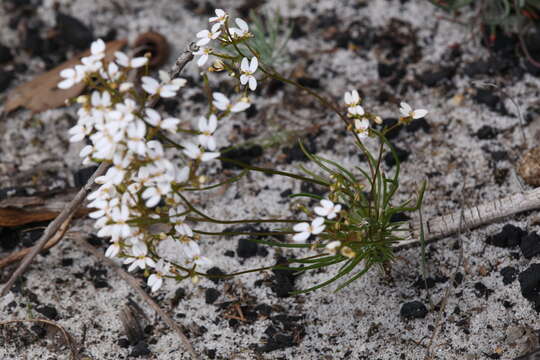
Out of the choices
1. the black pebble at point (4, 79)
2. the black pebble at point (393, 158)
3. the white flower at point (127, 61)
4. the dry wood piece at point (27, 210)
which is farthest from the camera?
the black pebble at point (4, 79)

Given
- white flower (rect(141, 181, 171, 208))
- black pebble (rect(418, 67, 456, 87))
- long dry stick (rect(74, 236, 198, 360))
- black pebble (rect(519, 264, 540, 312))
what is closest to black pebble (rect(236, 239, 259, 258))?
long dry stick (rect(74, 236, 198, 360))

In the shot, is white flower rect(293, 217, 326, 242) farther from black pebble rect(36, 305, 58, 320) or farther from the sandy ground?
black pebble rect(36, 305, 58, 320)

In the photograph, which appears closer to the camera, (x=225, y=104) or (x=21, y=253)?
(x=225, y=104)

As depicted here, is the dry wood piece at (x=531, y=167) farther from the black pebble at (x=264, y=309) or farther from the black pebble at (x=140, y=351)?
the black pebble at (x=140, y=351)

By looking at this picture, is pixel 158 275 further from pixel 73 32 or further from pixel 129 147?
pixel 73 32

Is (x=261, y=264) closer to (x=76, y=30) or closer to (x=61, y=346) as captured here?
(x=61, y=346)

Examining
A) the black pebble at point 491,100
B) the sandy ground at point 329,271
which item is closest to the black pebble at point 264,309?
the sandy ground at point 329,271

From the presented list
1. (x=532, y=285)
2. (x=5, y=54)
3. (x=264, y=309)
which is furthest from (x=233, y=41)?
(x=5, y=54)
